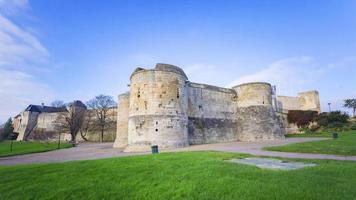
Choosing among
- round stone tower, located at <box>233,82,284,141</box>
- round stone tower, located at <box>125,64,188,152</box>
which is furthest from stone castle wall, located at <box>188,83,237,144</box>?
round stone tower, located at <box>125,64,188,152</box>

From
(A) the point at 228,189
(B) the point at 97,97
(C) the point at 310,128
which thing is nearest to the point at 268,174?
(A) the point at 228,189

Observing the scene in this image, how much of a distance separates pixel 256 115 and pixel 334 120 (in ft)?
59.4

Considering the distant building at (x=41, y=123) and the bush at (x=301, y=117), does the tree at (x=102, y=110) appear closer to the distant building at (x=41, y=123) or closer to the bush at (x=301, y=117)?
the distant building at (x=41, y=123)

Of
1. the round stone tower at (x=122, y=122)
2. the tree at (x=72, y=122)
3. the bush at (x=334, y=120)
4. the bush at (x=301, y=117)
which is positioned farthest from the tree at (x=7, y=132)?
the bush at (x=334, y=120)

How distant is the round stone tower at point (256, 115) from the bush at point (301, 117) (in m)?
15.7

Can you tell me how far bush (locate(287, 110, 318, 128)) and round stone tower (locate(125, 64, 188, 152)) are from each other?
28.8 meters

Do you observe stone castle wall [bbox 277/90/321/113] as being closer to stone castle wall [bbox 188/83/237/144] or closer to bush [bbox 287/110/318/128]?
bush [bbox 287/110/318/128]

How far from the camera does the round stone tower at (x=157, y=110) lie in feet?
64.0

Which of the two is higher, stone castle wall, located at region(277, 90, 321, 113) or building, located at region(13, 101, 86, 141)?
stone castle wall, located at region(277, 90, 321, 113)

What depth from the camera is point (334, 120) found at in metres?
36.5

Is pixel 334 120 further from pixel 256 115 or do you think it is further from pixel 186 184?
pixel 186 184

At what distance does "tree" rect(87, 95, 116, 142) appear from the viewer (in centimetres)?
4194

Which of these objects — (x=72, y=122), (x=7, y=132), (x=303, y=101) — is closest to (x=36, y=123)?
(x=7, y=132)

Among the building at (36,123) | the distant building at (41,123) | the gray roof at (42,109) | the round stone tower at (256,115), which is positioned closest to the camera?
the round stone tower at (256,115)
